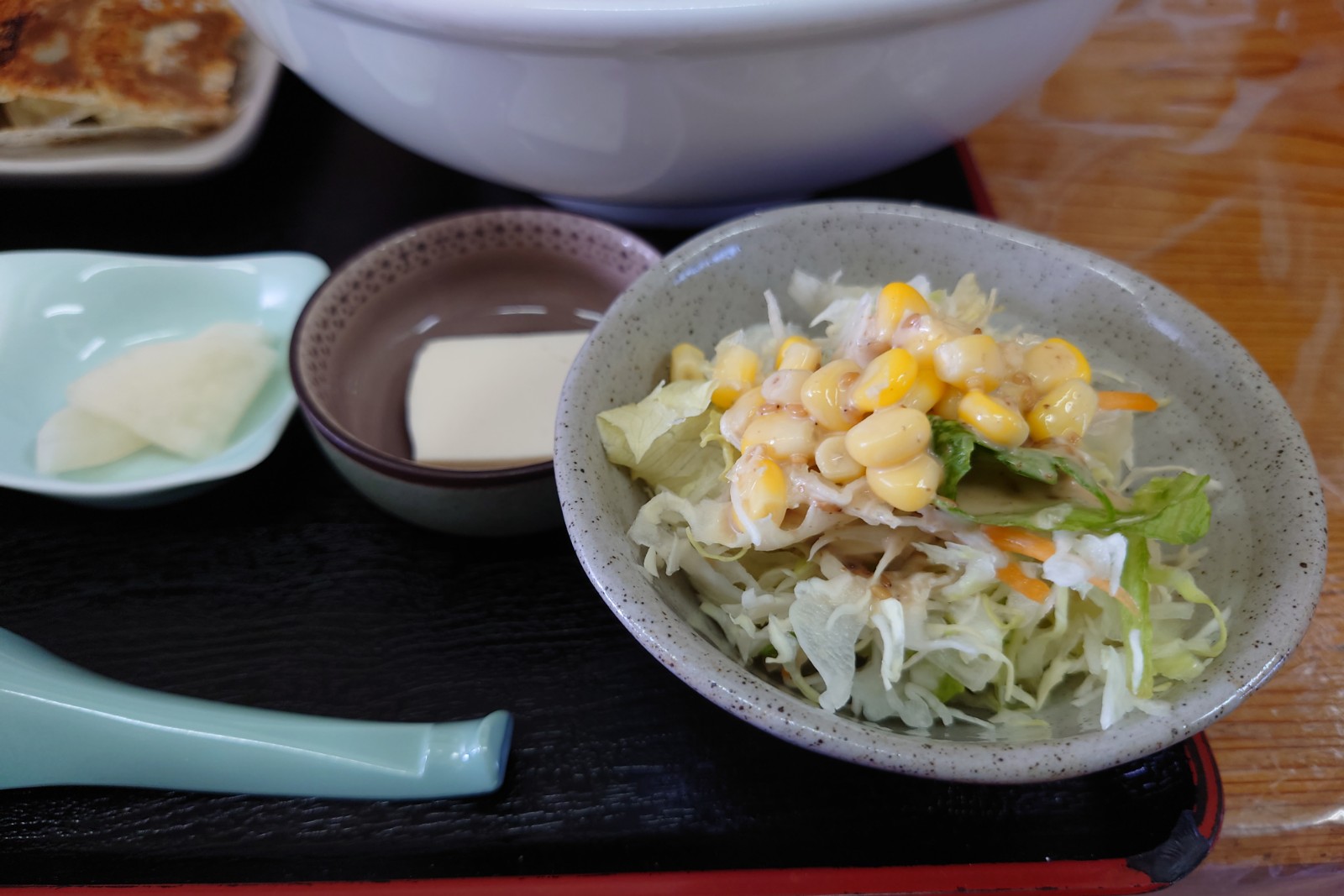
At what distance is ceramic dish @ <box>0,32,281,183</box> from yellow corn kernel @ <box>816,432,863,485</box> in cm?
120

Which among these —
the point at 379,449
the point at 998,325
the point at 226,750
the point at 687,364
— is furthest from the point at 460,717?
the point at 998,325

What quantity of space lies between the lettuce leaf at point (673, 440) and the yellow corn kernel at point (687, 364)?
0.14 ft

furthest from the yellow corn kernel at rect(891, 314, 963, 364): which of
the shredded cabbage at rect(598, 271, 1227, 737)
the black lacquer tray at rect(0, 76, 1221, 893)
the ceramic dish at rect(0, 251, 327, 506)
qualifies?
the ceramic dish at rect(0, 251, 327, 506)

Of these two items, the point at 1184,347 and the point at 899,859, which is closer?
the point at 899,859

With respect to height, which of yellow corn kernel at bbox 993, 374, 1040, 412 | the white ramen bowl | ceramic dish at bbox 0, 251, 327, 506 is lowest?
ceramic dish at bbox 0, 251, 327, 506

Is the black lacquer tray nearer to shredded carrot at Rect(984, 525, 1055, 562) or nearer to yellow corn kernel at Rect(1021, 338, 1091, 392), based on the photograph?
shredded carrot at Rect(984, 525, 1055, 562)

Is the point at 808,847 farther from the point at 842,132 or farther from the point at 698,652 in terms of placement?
the point at 842,132

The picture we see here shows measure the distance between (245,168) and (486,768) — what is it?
4.01 feet

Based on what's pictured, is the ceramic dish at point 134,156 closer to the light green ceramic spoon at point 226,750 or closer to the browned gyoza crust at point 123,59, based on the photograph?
the browned gyoza crust at point 123,59

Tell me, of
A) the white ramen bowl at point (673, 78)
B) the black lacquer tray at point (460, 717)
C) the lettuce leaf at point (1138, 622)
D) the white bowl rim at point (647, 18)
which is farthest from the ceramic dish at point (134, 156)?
the lettuce leaf at point (1138, 622)

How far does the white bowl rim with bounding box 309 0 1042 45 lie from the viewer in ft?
2.80

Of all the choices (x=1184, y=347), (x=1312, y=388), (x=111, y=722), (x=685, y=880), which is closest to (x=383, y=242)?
(x=111, y=722)

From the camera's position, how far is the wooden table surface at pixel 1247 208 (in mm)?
930

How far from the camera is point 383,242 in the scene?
1.24 m
